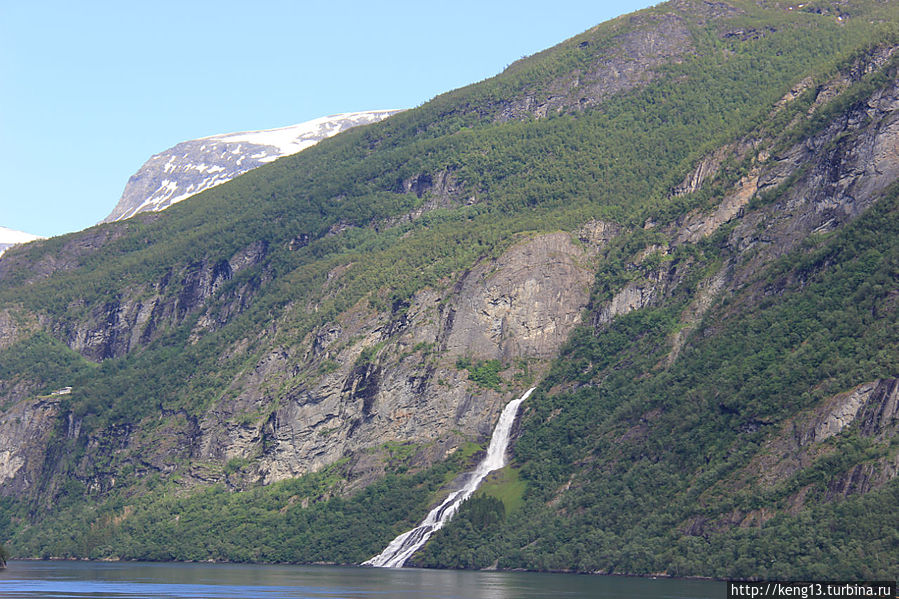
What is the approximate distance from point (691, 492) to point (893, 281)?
4483 centimetres

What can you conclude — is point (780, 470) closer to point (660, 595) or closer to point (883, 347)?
point (883, 347)

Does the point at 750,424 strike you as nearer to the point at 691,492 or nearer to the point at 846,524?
the point at 691,492

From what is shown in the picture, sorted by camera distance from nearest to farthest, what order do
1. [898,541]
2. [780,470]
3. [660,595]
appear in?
[660,595]
[898,541]
[780,470]

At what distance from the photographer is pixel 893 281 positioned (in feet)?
651

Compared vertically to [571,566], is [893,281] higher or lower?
higher

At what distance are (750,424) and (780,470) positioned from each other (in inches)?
613

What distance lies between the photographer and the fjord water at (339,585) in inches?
5531

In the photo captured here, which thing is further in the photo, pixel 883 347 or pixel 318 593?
pixel 883 347

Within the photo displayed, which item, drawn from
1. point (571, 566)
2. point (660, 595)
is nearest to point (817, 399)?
point (571, 566)

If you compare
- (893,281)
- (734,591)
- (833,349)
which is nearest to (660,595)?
(734,591)

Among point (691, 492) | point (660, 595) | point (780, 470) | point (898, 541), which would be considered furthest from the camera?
point (691, 492)

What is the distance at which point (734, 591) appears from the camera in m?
142

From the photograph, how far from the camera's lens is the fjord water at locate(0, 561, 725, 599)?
14050 centimetres

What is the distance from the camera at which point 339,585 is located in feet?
531
